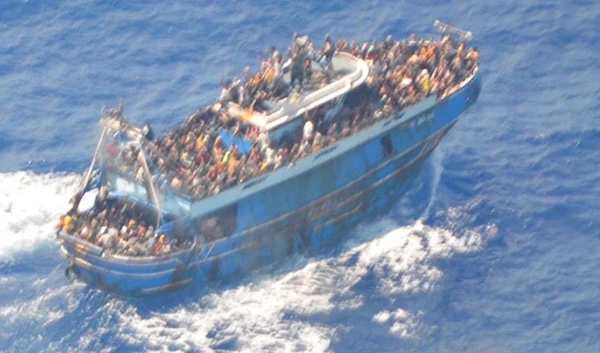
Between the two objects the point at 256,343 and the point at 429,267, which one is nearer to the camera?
the point at 256,343

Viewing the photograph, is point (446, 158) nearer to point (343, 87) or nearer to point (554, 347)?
point (343, 87)

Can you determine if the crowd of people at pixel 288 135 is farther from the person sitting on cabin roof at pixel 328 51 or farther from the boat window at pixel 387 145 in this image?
the boat window at pixel 387 145

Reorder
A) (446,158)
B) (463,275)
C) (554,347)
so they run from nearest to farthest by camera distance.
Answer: (554,347) < (463,275) < (446,158)

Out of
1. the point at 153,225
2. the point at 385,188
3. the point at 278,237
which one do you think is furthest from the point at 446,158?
the point at 153,225

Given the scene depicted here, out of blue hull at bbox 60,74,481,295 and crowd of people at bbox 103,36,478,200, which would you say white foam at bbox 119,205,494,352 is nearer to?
blue hull at bbox 60,74,481,295

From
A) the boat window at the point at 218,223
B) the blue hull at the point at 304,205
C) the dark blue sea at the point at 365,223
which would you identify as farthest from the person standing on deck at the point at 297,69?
the dark blue sea at the point at 365,223
